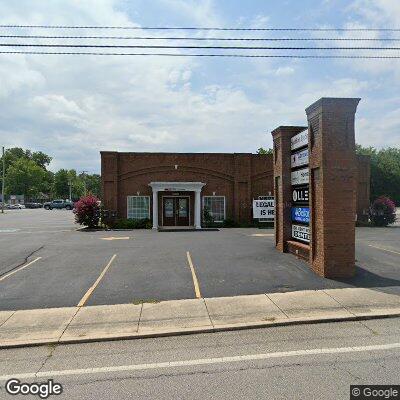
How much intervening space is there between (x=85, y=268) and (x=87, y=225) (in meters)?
17.2

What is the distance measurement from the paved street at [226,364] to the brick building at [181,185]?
72.7 feet

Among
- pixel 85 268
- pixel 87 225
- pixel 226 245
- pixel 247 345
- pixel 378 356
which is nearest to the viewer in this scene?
pixel 378 356

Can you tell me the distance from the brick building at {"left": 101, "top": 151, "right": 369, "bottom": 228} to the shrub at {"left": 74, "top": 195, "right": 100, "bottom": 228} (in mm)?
1050

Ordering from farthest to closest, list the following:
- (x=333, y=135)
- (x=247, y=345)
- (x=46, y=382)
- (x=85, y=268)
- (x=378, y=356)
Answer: (x=85, y=268)
(x=333, y=135)
(x=247, y=345)
(x=378, y=356)
(x=46, y=382)

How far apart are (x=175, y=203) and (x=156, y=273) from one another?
1856cm

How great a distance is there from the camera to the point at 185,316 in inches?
314

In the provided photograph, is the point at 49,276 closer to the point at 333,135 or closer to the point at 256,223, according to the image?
the point at 333,135

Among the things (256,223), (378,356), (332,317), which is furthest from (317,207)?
(256,223)

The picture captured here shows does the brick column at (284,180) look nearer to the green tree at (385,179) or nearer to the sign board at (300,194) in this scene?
the sign board at (300,194)

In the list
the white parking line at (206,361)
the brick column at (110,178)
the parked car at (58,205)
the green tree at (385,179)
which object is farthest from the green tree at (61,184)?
the white parking line at (206,361)

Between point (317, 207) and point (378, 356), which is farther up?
point (317, 207)

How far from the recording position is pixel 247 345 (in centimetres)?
645

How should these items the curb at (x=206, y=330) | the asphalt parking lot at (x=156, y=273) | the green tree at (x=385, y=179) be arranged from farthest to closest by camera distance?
the green tree at (x=385, y=179) → the asphalt parking lot at (x=156, y=273) → the curb at (x=206, y=330)

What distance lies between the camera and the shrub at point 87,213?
28.6 metres
